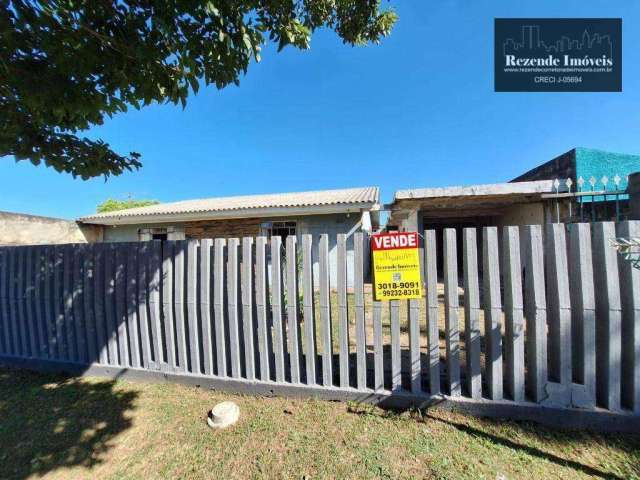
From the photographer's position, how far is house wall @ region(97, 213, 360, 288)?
301 inches

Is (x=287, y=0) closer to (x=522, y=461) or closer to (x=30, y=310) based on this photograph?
(x=522, y=461)

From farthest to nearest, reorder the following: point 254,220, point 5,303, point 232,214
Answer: point 254,220 < point 232,214 < point 5,303

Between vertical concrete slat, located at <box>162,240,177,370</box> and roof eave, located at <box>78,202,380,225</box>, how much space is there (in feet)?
15.6

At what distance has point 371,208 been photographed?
6945 mm

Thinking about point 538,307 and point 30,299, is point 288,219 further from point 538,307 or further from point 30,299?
point 538,307

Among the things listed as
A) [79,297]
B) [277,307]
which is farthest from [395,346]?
[79,297]

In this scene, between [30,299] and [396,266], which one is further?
[30,299]

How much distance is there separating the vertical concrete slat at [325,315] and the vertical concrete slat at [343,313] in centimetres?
11

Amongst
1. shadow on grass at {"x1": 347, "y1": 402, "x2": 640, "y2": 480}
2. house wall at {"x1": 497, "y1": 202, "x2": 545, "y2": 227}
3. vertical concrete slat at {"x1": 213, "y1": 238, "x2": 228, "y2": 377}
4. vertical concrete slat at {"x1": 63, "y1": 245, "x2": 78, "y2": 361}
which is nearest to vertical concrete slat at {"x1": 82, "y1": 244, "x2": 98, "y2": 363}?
vertical concrete slat at {"x1": 63, "y1": 245, "x2": 78, "y2": 361}

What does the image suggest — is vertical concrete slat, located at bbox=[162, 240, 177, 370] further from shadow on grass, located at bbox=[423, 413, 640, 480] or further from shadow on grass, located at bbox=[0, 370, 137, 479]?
shadow on grass, located at bbox=[423, 413, 640, 480]

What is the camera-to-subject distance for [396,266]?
2.36 metres

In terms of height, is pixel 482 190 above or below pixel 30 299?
above

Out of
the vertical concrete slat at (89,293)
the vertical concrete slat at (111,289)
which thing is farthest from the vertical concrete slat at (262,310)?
the vertical concrete slat at (89,293)

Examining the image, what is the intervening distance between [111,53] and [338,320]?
3.00 metres
